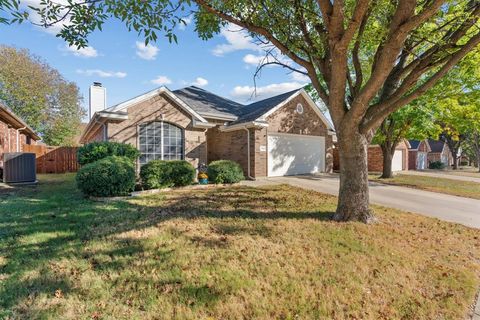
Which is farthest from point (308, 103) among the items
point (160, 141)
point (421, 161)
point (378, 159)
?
point (421, 161)

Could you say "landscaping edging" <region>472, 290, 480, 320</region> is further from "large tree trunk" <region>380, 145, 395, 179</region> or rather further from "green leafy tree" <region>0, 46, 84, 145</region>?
"green leafy tree" <region>0, 46, 84, 145</region>

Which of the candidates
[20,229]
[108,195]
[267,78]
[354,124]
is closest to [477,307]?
[354,124]

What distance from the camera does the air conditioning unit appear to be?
11250 millimetres

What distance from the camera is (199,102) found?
15.8 meters

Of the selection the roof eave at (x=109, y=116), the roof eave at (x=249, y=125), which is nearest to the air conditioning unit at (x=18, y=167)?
the roof eave at (x=109, y=116)

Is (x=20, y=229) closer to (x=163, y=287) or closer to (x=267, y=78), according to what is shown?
(x=163, y=287)

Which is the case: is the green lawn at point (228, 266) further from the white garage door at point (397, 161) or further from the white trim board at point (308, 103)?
the white garage door at point (397, 161)

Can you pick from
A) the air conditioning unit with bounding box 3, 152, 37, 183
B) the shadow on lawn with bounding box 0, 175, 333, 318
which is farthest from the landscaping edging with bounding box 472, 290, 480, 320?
the air conditioning unit with bounding box 3, 152, 37, 183

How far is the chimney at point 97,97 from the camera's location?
1777 centimetres

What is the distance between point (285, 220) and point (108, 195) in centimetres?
573

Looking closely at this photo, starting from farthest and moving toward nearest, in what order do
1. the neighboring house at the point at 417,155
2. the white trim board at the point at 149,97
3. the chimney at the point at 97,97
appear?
the neighboring house at the point at 417,155
the chimney at the point at 97,97
the white trim board at the point at 149,97

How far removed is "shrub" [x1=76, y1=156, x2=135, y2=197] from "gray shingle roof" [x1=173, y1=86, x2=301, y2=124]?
20.7ft

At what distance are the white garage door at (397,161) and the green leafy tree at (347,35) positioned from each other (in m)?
21.8

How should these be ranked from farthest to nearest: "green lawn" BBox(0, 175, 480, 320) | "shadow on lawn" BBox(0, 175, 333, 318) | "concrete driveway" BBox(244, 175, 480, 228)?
"concrete driveway" BBox(244, 175, 480, 228) < "shadow on lawn" BBox(0, 175, 333, 318) < "green lawn" BBox(0, 175, 480, 320)
